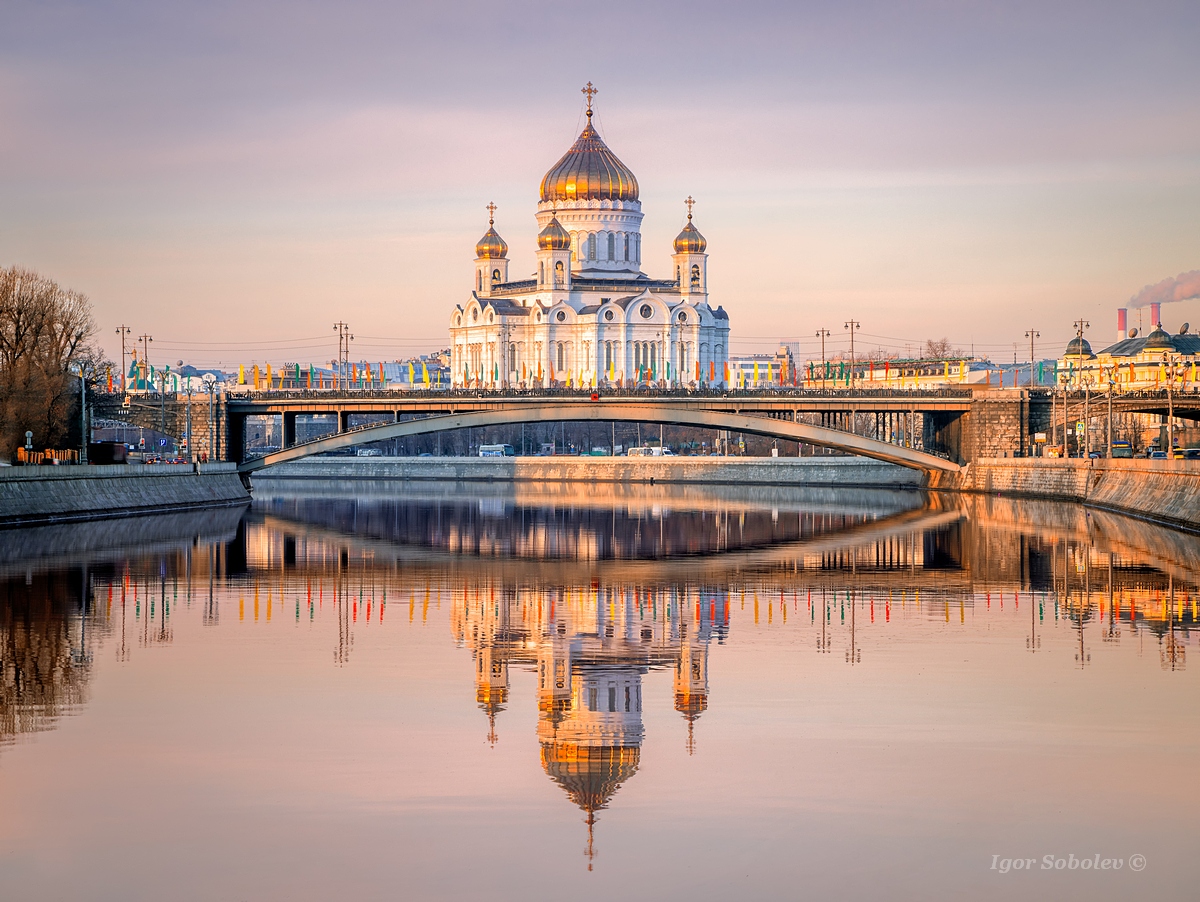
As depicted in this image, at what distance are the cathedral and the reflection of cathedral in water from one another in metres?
86.5

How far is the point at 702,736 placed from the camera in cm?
1623

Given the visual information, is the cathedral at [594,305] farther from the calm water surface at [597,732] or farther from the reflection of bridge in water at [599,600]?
the calm water surface at [597,732]

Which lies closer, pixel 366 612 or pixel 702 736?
pixel 702 736

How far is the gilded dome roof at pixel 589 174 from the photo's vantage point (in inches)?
4643

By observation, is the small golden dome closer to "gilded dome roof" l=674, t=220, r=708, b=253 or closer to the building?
"gilded dome roof" l=674, t=220, r=708, b=253

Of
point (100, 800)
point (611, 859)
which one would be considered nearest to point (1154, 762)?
point (611, 859)

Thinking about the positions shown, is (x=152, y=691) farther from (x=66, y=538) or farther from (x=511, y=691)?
(x=66, y=538)

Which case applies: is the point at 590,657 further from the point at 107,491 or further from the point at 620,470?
the point at 620,470

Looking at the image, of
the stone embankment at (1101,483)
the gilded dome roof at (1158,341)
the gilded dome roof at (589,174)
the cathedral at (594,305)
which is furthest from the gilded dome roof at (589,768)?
the gilded dome roof at (1158,341)

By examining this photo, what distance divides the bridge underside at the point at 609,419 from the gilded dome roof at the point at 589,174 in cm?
4945

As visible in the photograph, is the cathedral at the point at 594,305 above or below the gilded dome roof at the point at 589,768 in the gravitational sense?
above

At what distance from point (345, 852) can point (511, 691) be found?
6.65 m

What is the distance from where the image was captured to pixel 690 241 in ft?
393

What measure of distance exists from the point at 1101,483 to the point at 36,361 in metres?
36.0
